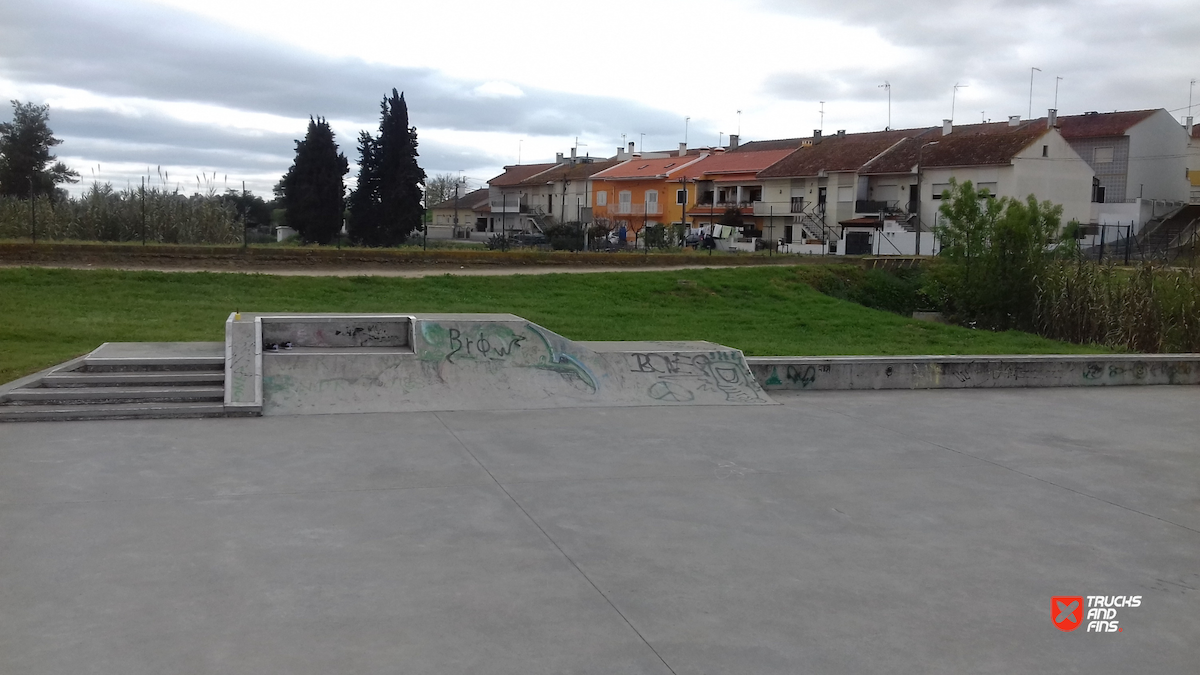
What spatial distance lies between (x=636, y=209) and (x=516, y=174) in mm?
17753

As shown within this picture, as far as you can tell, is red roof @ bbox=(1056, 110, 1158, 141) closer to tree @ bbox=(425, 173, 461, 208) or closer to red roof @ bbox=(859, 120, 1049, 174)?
red roof @ bbox=(859, 120, 1049, 174)

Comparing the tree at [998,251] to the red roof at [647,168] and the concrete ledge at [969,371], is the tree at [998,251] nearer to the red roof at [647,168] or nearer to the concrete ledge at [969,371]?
the concrete ledge at [969,371]

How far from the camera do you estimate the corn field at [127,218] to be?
2370 cm

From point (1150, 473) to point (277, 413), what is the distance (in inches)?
311

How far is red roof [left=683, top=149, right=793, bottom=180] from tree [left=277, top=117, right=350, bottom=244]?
94.6 feet

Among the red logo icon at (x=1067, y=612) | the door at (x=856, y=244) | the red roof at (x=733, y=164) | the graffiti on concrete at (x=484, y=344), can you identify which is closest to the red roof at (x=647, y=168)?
the red roof at (x=733, y=164)

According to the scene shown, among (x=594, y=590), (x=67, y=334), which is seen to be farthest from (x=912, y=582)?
A: (x=67, y=334)

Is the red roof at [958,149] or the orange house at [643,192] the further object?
the orange house at [643,192]

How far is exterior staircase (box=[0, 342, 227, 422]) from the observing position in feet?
29.2

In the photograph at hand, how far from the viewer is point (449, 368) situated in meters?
10.6

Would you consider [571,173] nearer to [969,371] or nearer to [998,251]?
[998,251]

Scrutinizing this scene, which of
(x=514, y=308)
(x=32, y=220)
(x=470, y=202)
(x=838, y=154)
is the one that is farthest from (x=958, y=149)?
(x=470, y=202)

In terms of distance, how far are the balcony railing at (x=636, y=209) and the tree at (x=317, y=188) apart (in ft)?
94.7

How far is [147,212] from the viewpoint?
84.2ft
